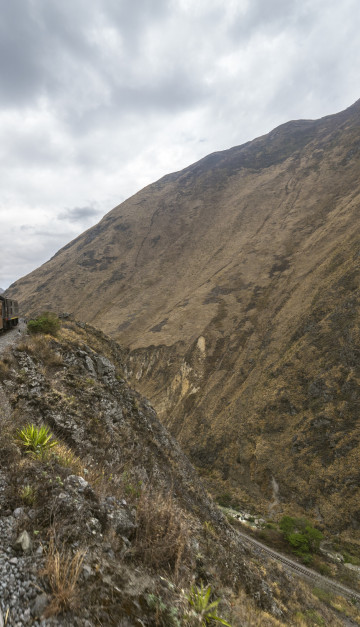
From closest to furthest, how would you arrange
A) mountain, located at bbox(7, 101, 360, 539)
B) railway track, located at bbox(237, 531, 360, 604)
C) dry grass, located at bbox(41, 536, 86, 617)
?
dry grass, located at bbox(41, 536, 86, 617) < railway track, located at bbox(237, 531, 360, 604) < mountain, located at bbox(7, 101, 360, 539)

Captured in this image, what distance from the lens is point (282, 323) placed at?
133 feet

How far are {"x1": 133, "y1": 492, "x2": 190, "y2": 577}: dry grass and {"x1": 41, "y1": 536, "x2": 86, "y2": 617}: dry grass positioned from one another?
1.33 m

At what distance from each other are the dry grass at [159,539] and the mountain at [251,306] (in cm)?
2370

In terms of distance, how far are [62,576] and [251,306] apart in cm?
4888

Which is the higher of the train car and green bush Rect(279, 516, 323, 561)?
the train car

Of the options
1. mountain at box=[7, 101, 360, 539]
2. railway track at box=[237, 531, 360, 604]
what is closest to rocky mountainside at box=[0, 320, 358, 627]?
railway track at box=[237, 531, 360, 604]

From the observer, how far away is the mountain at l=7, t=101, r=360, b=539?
27.1m

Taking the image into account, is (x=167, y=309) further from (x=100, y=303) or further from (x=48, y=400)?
(x=48, y=400)

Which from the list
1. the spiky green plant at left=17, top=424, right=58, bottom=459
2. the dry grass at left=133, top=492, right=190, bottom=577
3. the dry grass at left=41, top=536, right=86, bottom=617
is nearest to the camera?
the dry grass at left=41, top=536, right=86, bottom=617

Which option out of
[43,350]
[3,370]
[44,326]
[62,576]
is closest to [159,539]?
[62,576]

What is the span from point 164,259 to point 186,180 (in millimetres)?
49200

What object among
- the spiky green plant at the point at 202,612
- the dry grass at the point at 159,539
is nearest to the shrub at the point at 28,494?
the dry grass at the point at 159,539

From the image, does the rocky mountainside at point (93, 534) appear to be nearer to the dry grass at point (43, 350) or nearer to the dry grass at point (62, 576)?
the dry grass at point (62, 576)

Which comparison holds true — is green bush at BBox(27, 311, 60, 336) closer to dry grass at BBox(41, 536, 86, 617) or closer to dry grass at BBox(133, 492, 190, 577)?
dry grass at BBox(133, 492, 190, 577)
